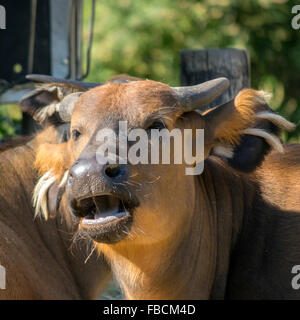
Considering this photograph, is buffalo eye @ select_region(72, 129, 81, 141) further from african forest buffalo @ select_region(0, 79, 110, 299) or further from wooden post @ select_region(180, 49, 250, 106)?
wooden post @ select_region(180, 49, 250, 106)

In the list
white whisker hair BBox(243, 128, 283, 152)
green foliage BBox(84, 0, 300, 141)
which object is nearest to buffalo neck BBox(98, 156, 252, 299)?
white whisker hair BBox(243, 128, 283, 152)

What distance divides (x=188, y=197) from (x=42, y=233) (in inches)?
51.7

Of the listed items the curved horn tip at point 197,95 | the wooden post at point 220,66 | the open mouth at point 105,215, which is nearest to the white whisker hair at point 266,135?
the curved horn tip at point 197,95

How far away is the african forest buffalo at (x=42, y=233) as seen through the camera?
4520mm

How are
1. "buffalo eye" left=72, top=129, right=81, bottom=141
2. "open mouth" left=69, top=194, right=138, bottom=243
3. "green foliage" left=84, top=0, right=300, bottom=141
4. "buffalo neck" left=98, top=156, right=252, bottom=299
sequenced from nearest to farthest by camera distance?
"open mouth" left=69, top=194, right=138, bottom=243
"buffalo eye" left=72, top=129, right=81, bottom=141
"buffalo neck" left=98, top=156, right=252, bottom=299
"green foliage" left=84, top=0, right=300, bottom=141

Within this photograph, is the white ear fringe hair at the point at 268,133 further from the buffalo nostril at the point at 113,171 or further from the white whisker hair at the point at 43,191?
the white whisker hair at the point at 43,191

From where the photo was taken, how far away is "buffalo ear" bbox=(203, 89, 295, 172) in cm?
413

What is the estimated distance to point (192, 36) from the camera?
42.5ft

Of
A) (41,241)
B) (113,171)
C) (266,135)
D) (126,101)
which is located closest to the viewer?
(113,171)

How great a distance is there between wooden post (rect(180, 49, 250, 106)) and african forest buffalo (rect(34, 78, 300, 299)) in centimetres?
179

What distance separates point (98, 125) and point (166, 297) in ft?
3.73

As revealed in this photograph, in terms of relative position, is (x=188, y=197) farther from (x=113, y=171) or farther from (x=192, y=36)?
(x=192, y=36)

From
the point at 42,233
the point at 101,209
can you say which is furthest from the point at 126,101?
the point at 42,233
